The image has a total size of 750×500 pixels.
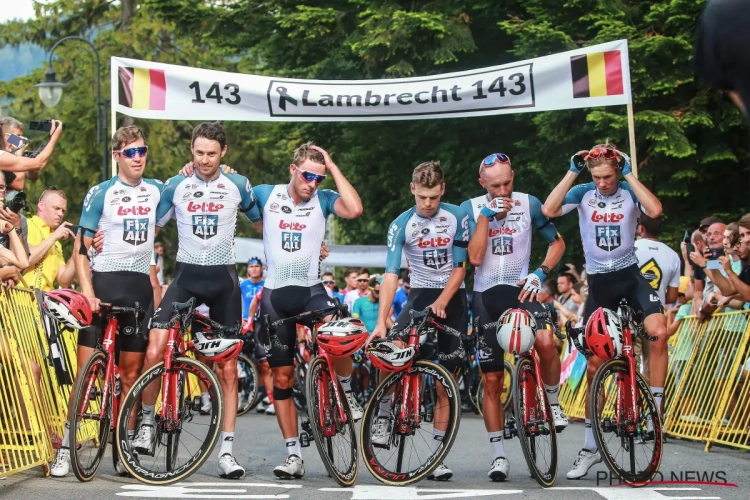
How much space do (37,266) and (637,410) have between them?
5026mm

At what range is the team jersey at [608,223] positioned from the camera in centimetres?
959

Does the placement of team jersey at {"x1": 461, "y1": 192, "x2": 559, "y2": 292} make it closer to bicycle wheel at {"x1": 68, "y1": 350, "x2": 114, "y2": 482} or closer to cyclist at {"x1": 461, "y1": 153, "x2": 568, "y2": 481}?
cyclist at {"x1": 461, "y1": 153, "x2": 568, "y2": 481}

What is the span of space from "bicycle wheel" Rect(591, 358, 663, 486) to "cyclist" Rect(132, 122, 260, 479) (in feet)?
8.16

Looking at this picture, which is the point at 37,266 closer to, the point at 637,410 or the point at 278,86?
the point at 278,86

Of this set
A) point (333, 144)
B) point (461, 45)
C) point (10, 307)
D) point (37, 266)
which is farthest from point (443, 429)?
point (333, 144)

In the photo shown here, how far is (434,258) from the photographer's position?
9.35m

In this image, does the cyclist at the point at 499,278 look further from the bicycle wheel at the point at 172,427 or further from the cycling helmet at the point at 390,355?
the bicycle wheel at the point at 172,427

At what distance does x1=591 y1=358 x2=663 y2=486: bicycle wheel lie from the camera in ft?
27.7

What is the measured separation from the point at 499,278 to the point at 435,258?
0.47 meters

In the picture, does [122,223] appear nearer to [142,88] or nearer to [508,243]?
[508,243]

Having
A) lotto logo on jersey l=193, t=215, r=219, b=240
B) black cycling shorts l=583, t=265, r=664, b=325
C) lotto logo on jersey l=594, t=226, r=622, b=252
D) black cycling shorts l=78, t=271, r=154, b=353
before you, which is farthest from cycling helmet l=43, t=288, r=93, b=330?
lotto logo on jersey l=594, t=226, r=622, b=252

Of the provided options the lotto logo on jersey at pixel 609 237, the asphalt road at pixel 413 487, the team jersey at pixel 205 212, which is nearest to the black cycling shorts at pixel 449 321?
the asphalt road at pixel 413 487

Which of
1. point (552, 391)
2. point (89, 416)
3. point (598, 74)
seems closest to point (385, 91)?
point (598, 74)

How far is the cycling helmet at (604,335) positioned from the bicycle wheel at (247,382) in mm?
8526
